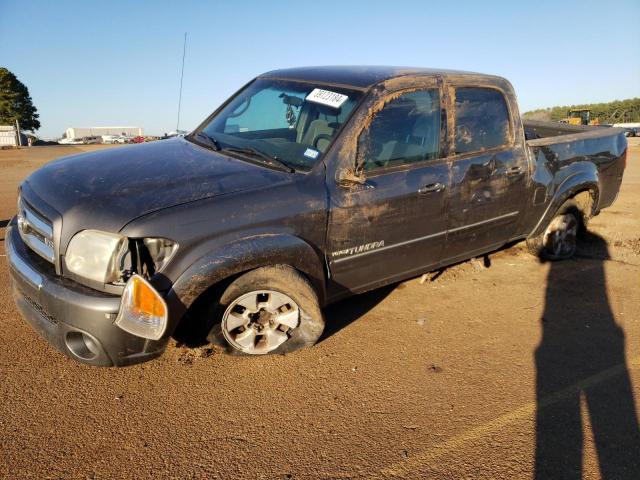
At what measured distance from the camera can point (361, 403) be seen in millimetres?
2873

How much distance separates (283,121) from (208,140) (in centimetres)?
60

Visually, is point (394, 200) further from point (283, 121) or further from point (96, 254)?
point (96, 254)

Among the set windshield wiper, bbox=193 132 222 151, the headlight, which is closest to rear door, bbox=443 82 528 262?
windshield wiper, bbox=193 132 222 151

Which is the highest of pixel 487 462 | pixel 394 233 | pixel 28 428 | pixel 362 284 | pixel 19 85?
pixel 394 233

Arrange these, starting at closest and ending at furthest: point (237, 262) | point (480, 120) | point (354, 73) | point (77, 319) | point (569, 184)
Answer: point (77, 319), point (237, 262), point (354, 73), point (480, 120), point (569, 184)

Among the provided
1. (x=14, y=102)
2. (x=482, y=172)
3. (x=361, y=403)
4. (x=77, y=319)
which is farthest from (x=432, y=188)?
(x=14, y=102)

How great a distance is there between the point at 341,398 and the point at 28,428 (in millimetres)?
1619

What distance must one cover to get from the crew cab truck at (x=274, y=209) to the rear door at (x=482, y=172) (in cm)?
1

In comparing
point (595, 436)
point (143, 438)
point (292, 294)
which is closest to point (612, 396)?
point (595, 436)

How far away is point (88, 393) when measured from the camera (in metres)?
2.86

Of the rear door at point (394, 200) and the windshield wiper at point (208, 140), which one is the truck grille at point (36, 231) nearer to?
Answer: the windshield wiper at point (208, 140)

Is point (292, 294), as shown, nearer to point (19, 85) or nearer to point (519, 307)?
point (519, 307)

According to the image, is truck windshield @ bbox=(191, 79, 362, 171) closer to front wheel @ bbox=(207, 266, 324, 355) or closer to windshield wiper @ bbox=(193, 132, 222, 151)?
windshield wiper @ bbox=(193, 132, 222, 151)

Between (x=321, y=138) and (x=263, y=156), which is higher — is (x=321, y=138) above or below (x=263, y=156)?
above
